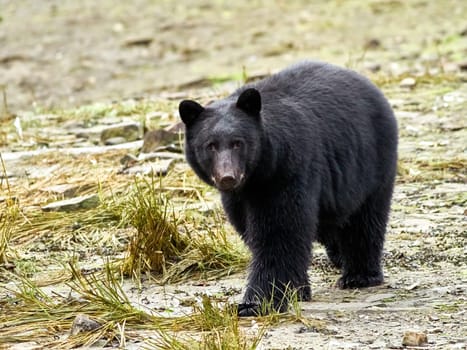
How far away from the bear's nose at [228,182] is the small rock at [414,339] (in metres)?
1.39

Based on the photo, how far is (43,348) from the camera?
→ 587cm

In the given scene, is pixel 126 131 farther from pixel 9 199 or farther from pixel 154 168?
pixel 9 199

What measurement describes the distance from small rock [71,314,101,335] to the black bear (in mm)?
917

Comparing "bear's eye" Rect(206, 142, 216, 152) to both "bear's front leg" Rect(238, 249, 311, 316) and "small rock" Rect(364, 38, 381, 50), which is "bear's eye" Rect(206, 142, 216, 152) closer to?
"bear's front leg" Rect(238, 249, 311, 316)

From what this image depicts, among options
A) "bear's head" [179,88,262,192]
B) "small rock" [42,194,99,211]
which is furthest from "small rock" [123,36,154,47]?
"bear's head" [179,88,262,192]

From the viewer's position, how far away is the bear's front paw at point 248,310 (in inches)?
257

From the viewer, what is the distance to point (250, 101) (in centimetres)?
675

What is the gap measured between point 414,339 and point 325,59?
1077cm

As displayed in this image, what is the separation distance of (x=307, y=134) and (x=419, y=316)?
53.9 inches

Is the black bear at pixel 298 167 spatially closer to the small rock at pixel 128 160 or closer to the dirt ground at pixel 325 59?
the dirt ground at pixel 325 59

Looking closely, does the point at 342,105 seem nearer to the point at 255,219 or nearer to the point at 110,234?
the point at 255,219

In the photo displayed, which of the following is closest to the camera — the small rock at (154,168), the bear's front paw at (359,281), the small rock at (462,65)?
the bear's front paw at (359,281)

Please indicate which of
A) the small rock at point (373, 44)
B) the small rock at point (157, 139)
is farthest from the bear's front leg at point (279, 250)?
the small rock at point (373, 44)

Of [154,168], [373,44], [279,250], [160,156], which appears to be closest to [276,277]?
[279,250]
